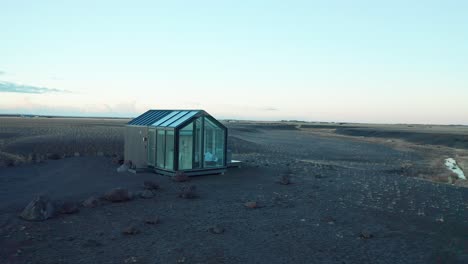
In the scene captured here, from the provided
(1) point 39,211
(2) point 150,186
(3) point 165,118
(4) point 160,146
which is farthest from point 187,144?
(1) point 39,211

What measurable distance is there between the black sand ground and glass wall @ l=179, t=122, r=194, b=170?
139 cm

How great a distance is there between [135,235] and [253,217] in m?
4.07

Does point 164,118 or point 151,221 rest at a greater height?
point 164,118

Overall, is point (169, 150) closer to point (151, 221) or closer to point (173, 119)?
point (173, 119)

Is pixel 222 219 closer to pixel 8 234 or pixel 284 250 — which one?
pixel 284 250

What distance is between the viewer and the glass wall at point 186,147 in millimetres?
20703

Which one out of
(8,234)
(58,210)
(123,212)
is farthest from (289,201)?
(8,234)

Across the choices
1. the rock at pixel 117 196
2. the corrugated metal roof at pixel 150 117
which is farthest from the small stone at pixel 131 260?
the corrugated metal roof at pixel 150 117

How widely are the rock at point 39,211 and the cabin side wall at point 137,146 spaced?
31.8ft

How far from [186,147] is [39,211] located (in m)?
9.47

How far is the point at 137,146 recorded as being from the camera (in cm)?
2294

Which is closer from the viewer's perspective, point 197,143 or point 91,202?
point 91,202

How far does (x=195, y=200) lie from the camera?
15508mm

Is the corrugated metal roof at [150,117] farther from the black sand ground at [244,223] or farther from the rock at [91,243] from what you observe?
the rock at [91,243]
